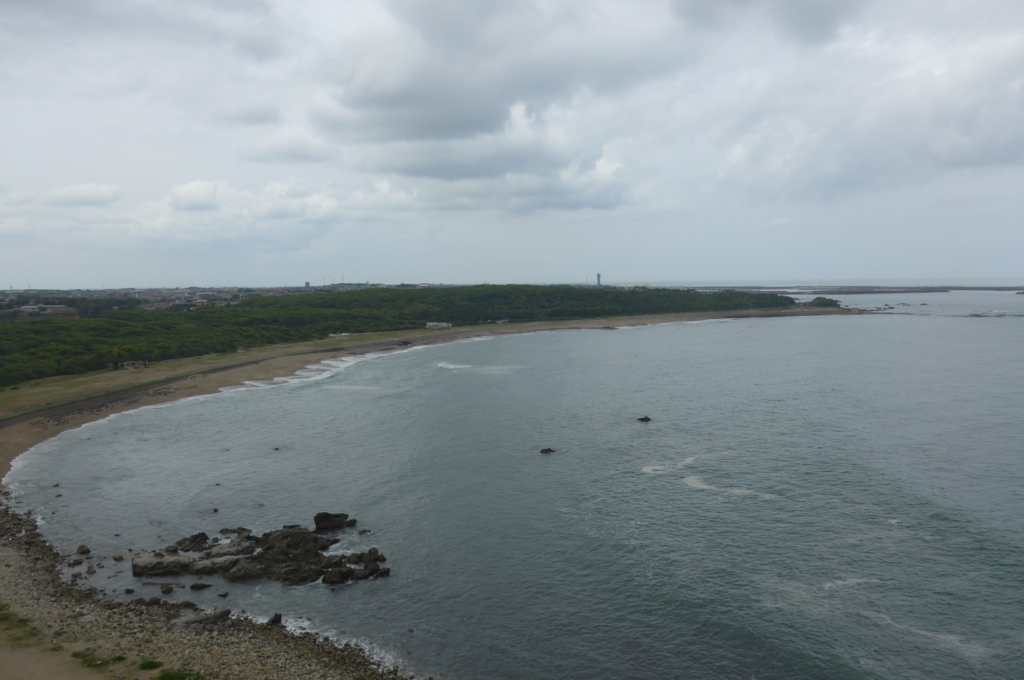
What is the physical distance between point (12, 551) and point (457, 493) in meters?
21.6

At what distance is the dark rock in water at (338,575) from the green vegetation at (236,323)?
206 ft

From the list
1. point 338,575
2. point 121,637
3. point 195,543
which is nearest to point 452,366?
point 195,543

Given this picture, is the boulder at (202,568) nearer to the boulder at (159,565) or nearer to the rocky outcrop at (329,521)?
the boulder at (159,565)

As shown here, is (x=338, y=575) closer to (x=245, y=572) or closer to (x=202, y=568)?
(x=245, y=572)

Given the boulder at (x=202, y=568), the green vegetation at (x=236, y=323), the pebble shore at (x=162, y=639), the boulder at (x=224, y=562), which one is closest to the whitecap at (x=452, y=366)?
the green vegetation at (x=236, y=323)

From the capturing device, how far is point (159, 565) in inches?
1054

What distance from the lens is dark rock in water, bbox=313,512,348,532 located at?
31.1 metres

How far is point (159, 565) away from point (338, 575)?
8.12m

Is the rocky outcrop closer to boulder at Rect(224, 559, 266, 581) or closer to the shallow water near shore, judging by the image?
the shallow water near shore

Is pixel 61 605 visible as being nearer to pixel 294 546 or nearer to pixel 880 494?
pixel 294 546

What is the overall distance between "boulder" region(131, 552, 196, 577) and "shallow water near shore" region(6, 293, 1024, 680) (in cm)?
59

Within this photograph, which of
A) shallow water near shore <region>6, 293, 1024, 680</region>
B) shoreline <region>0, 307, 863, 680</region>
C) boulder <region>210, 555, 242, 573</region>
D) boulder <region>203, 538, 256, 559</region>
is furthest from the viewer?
boulder <region>203, 538, 256, 559</region>

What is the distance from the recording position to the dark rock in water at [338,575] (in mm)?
26020

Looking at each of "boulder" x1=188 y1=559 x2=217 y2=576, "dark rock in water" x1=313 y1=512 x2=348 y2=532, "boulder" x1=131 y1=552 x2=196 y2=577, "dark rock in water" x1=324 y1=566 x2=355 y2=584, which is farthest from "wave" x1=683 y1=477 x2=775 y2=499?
"boulder" x1=131 y1=552 x2=196 y2=577
